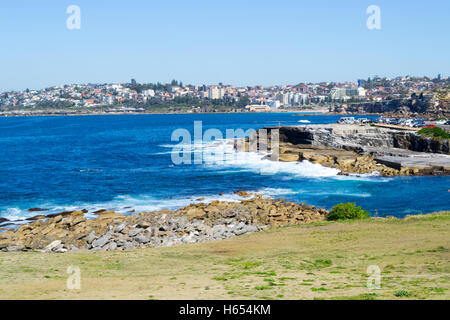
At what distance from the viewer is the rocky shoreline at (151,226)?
78.1ft

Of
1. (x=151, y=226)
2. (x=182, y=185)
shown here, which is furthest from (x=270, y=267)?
(x=182, y=185)

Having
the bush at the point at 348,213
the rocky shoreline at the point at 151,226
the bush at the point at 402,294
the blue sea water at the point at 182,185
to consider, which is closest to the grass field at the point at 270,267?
the bush at the point at 402,294

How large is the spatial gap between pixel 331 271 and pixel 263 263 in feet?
9.00

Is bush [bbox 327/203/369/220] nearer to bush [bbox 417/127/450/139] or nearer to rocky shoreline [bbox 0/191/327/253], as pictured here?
rocky shoreline [bbox 0/191/327/253]

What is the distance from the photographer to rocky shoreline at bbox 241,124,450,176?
4750cm

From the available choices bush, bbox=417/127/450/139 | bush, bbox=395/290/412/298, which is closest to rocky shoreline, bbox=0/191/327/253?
bush, bbox=395/290/412/298

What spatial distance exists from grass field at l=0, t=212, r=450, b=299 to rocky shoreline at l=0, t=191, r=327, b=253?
311 cm

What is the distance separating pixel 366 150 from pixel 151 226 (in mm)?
37252

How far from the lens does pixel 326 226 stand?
77.7ft

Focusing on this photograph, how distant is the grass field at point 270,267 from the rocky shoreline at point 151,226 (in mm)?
3115

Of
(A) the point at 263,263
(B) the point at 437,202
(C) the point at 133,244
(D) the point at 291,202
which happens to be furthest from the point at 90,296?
(B) the point at 437,202

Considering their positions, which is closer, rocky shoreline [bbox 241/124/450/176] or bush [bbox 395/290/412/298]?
bush [bbox 395/290/412/298]

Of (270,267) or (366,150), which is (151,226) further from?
(366,150)
